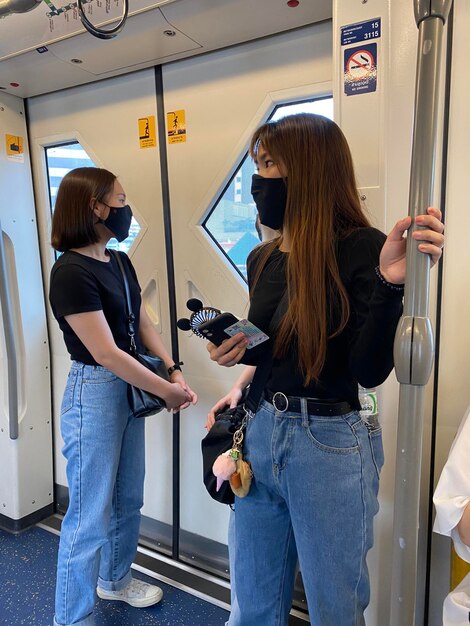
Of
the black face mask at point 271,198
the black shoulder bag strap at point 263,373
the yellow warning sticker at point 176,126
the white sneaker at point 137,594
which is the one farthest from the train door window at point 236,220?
the white sneaker at point 137,594

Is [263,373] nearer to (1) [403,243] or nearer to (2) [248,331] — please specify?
(2) [248,331]

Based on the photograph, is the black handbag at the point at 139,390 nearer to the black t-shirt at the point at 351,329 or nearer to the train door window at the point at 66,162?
the train door window at the point at 66,162

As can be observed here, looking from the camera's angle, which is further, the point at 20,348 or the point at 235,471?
the point at 20,348

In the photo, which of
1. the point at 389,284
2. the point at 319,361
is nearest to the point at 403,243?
the point at 389,284

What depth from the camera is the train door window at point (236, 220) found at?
2.21 metres

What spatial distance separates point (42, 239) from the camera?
9.34 feet

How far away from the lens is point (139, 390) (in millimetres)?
1953

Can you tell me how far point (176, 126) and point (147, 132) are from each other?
0.57 feet

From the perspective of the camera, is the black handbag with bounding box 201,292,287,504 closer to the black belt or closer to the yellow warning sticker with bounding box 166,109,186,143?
the black belt

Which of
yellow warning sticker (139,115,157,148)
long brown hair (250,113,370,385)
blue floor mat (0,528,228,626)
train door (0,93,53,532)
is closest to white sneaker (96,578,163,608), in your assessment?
blue floor mat (0,528,228,626)

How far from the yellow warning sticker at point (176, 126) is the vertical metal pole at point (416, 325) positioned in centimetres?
160

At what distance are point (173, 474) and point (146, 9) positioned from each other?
7.00 ft

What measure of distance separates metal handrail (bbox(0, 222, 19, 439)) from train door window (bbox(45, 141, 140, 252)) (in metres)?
0.46

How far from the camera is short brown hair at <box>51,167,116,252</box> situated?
73.5 inches
